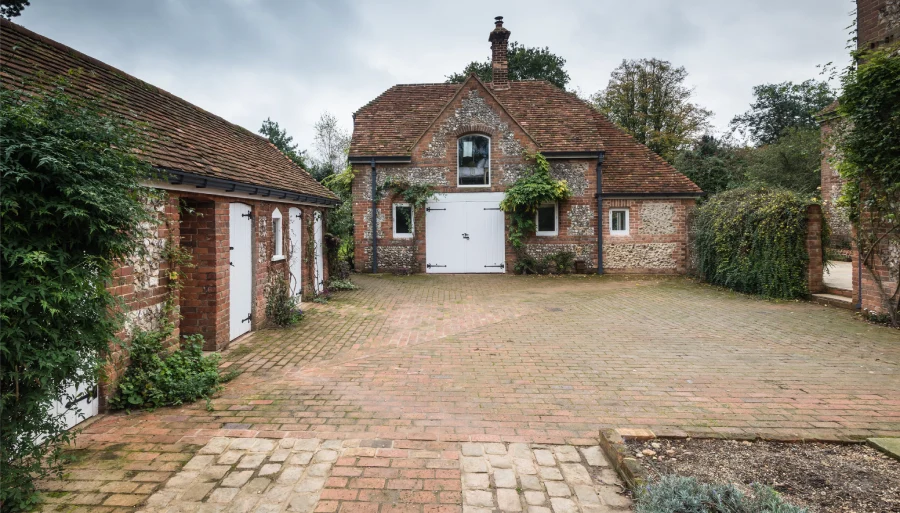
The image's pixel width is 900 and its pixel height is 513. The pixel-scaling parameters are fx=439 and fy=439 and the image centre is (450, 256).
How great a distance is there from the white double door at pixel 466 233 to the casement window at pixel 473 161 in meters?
0.58

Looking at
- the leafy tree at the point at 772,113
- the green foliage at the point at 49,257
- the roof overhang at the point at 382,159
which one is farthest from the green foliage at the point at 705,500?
the leafy tree at the point at 772,113

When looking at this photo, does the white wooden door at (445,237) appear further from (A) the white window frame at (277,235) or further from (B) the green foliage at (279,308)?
(B) the green foliage at (279,308)

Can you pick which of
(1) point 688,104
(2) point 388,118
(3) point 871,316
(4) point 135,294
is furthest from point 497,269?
(1) point 688,104

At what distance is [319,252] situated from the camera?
459 inches

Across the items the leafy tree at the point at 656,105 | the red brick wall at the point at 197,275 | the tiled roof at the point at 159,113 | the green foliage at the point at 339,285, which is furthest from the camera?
the leafy tree at the point at 656,105

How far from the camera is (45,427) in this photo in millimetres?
2641

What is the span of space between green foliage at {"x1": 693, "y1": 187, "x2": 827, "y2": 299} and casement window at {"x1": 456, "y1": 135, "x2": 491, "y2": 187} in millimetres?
7725

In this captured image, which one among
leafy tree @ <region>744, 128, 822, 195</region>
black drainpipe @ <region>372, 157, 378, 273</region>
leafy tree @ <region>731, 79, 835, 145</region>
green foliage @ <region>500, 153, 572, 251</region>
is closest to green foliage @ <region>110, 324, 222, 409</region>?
black drainpipe @ <region>372, 157, 378, 273</region>

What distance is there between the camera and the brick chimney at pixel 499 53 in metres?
18.2

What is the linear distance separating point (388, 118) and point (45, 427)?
17014 mm

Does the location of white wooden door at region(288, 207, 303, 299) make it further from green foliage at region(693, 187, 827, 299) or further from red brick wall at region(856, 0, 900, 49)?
red brick wall at region(856, 0, 900, 49)

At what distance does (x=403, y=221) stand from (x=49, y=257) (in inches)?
578

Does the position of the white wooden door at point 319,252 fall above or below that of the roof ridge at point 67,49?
below

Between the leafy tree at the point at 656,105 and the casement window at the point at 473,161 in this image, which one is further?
the leafy tree at the point at 656,105
